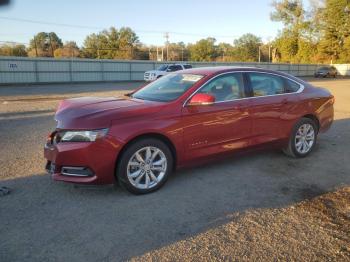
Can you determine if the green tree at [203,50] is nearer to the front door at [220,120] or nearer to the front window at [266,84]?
the front window at [266,84]

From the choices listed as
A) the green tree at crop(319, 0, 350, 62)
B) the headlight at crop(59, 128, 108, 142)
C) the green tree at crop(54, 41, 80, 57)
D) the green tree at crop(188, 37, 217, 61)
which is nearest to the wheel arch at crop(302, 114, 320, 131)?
the headlight at crop(59, 128, 108, 142)

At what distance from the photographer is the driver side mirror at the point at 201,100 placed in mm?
4875

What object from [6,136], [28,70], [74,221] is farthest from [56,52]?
[74,221]

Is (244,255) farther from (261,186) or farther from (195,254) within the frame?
(261,186)

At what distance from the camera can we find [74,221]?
3.81 metres

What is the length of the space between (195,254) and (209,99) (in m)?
2.30

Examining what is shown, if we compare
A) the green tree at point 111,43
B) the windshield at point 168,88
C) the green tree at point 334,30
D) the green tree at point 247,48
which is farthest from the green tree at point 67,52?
the windshield at point 168,88

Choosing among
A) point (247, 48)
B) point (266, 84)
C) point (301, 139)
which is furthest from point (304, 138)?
point (247, 48)

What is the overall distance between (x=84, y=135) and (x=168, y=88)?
166cm

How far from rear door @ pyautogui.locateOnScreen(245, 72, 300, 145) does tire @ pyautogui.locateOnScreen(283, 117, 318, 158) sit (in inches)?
8.5

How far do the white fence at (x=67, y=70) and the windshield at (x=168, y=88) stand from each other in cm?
2589

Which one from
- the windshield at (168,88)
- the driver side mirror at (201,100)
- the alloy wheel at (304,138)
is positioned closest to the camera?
the driver side mirror at (201,100)

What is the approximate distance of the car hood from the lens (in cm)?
430

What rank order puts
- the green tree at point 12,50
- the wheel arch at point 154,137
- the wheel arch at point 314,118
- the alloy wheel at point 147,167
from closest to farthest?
the wheel arch at point 154,137
the alloy wheel at point 147,167
the wheel arch at point 314,118
the green tree at point 12,50
